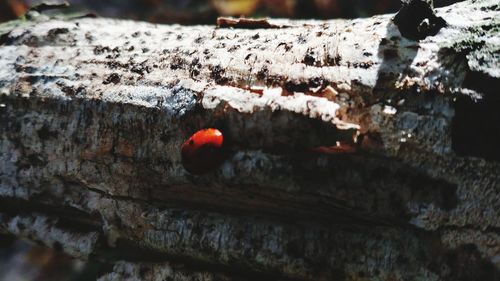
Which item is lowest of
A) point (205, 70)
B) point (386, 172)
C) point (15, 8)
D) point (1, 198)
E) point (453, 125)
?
point (1, 198)

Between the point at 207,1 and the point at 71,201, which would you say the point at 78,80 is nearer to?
the point at 71,201

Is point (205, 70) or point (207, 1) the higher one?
Answer: point (207, 1)

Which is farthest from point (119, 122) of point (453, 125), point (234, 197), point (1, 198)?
point (453, 125)
